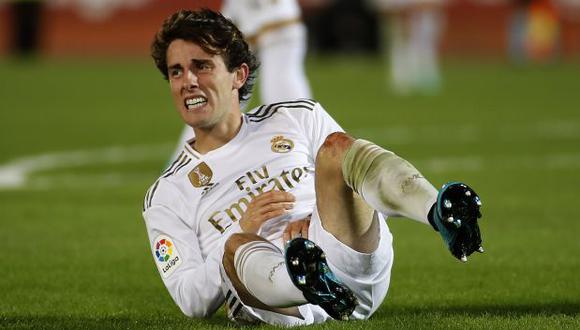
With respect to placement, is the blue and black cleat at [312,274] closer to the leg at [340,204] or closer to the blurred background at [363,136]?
the leg at [340,204]

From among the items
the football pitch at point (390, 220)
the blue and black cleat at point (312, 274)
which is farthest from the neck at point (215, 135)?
the blue and black cleat at point (312, 274)

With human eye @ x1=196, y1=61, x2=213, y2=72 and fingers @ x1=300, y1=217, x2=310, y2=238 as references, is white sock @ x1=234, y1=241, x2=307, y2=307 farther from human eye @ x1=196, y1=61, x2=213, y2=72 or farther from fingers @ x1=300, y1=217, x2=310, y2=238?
human eye @ x1=196, y1=61, x2=213, y2=72

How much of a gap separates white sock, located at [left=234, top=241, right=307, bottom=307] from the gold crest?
584 mm

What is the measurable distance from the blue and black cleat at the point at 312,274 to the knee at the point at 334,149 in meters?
0.50

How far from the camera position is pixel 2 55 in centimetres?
2950

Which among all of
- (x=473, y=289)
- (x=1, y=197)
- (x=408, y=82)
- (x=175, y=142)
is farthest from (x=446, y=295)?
(x=408, y=82)

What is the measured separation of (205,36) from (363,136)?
911cm

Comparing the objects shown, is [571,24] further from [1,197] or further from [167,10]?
[1,197]

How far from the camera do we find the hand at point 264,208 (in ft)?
17.3

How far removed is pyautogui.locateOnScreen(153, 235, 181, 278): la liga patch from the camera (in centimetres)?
528

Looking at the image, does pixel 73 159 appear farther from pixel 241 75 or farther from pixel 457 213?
pixel 457 213

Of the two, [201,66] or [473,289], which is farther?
[473,289]

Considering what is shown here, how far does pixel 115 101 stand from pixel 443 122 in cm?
571

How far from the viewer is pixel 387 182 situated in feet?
15.5
